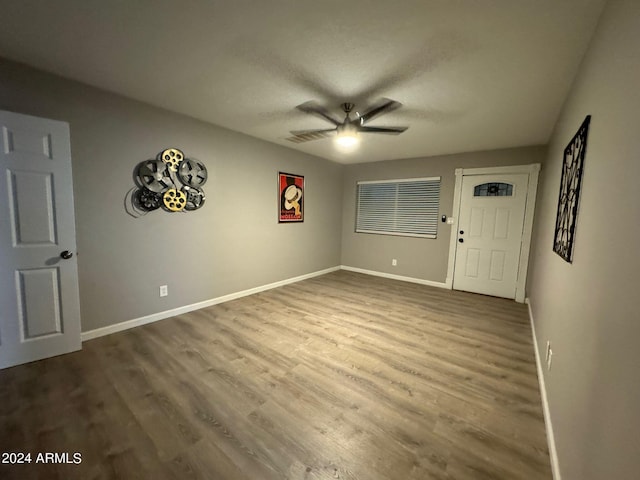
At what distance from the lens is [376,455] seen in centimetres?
144

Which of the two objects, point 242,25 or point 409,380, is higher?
point 242,25

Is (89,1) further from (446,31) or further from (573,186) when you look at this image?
(573,186)

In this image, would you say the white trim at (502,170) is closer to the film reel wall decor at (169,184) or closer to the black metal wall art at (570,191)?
the black metal wall art at (570,191)

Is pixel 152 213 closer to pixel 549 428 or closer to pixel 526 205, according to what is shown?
pixel 549 428

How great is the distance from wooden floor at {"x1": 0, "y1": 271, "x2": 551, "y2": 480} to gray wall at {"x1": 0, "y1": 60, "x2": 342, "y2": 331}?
0.53 m

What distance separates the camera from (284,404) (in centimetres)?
180

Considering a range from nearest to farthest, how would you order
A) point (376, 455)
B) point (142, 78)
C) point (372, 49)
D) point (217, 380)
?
point (376, 455) → point (372, 49) → point (217, 380) → point (142, 78)

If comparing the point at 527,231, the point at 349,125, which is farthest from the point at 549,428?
the point at 527,231

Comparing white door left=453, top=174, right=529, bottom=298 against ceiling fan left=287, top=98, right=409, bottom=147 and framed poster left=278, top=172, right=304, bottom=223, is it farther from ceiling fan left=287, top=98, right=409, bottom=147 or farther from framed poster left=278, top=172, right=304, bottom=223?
framed poster left=278, top=172, right=304, bottom=223

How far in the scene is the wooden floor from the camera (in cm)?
138

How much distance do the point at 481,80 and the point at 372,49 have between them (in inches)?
39.5

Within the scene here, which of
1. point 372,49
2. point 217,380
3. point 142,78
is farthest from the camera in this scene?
point 142,78

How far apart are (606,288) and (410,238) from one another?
4151mm

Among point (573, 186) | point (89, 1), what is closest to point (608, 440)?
point (573, 186)
